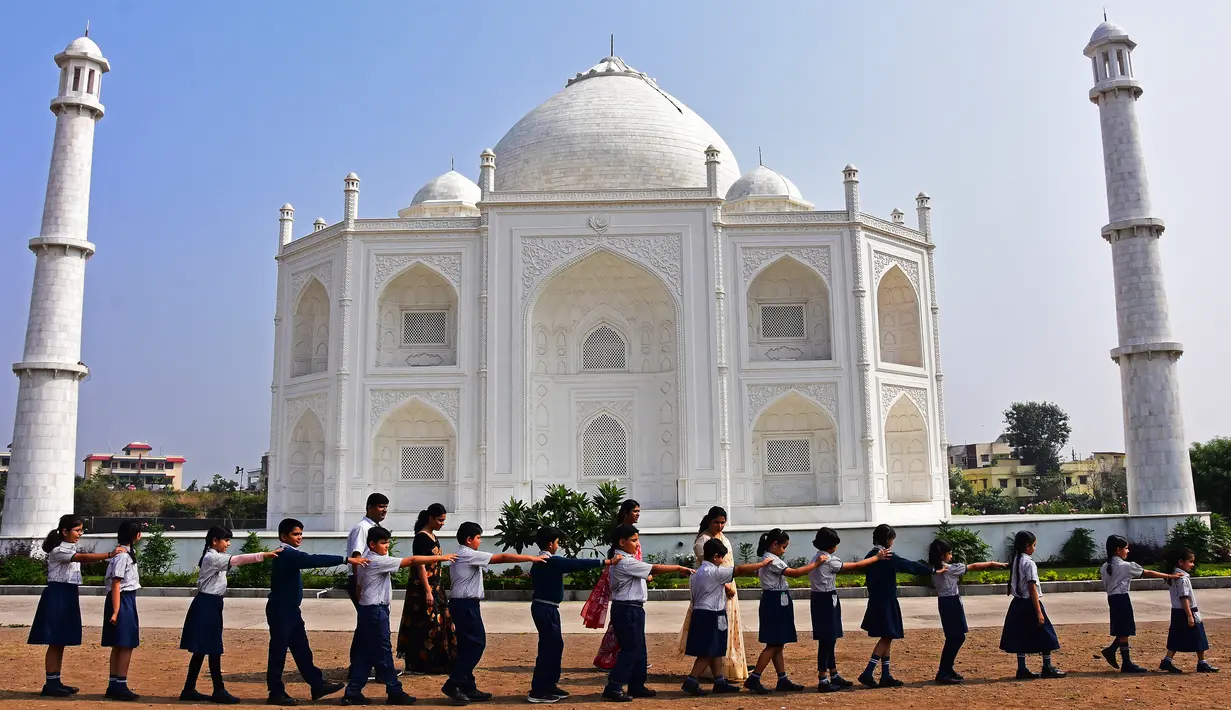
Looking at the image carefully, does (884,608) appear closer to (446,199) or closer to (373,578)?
(373,578)

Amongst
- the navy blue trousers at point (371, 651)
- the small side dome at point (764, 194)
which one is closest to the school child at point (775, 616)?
the navy blue trousers at point (371, 651)

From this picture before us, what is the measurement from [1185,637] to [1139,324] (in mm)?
13673

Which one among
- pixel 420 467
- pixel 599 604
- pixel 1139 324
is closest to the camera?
pixel 599 604

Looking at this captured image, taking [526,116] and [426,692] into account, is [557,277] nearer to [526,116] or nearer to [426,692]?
[526,116]

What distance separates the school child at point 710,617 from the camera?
6625 millimetres

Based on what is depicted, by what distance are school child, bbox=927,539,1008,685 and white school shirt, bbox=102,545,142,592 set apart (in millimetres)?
5360

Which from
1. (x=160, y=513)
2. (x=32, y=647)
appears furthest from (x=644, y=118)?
(x=160, y=513)

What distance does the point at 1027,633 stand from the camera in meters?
7.00

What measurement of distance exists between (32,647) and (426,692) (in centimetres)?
426

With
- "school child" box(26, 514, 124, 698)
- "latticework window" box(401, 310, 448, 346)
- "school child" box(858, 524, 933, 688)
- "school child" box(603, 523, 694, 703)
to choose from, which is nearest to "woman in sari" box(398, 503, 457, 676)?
"school child" box(603, 523, 694, 703)

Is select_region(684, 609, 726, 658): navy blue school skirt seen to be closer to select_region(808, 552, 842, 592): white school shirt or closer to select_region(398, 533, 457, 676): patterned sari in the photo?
select_region(808, 552, 842, 592): white school shirt

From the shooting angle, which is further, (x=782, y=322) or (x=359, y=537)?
(x=782, y=322)

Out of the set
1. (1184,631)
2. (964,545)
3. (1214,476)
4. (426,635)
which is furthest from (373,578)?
(1214,476)

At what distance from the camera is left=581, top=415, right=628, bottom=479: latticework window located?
22969mm
